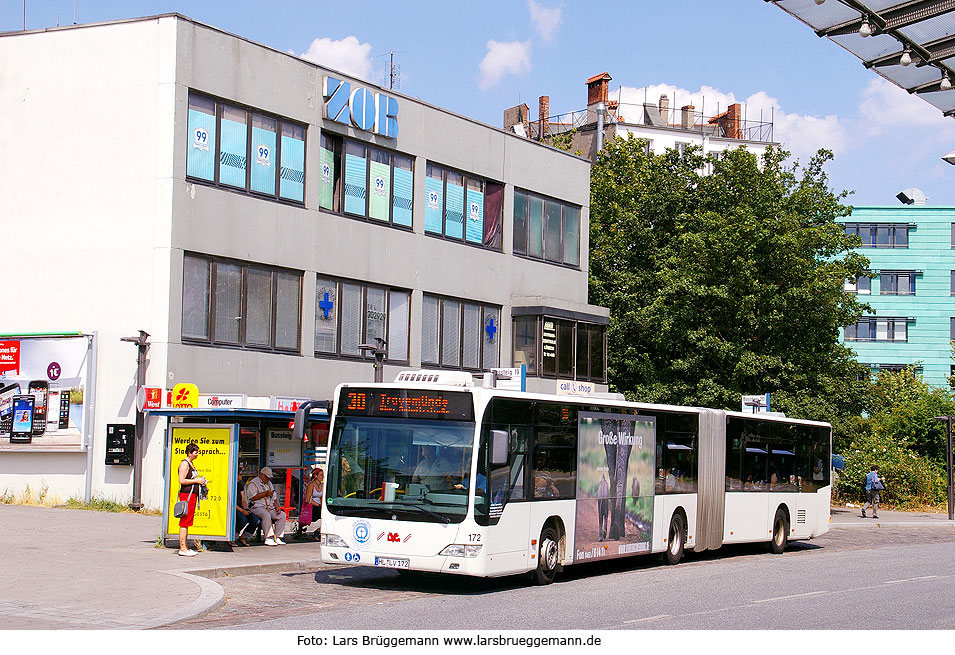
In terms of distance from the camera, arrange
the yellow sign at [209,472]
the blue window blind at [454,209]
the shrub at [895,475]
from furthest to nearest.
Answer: the shrub at [895,475] < the blue window blind at [454,209] < the yellow sign at [209,472]

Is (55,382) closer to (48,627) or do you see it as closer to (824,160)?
(48,627)

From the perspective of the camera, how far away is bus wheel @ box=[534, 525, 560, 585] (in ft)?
54.6

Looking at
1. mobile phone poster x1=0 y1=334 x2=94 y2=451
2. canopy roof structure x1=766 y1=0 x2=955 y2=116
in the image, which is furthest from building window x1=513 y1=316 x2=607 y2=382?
canopy roof structure x1=766 y1=0 x2=955 y2=116

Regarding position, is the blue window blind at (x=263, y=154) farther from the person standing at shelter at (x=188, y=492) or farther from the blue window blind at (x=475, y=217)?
the person standing at shelter at (x=188, y=492)

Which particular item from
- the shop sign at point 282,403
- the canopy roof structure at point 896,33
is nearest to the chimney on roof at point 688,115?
the shop sign at point 282,403

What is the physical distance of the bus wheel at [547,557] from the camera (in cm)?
1666

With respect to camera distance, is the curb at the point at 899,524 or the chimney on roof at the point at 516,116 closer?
the curb at the point at 899,524

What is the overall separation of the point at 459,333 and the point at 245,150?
9858mm

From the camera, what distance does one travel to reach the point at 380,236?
32.9 m

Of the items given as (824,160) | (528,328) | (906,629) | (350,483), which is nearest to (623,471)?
(350,483)

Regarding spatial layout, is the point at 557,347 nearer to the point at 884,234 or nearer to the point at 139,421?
the point at 139,421

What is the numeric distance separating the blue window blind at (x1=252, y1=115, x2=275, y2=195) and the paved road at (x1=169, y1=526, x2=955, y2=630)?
1375 cm

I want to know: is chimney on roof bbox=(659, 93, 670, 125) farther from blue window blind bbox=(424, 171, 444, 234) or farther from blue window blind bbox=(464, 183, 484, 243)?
blue window blind bbox=(424, 171, 444, 234)

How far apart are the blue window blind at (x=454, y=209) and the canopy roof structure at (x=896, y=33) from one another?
28170mm
